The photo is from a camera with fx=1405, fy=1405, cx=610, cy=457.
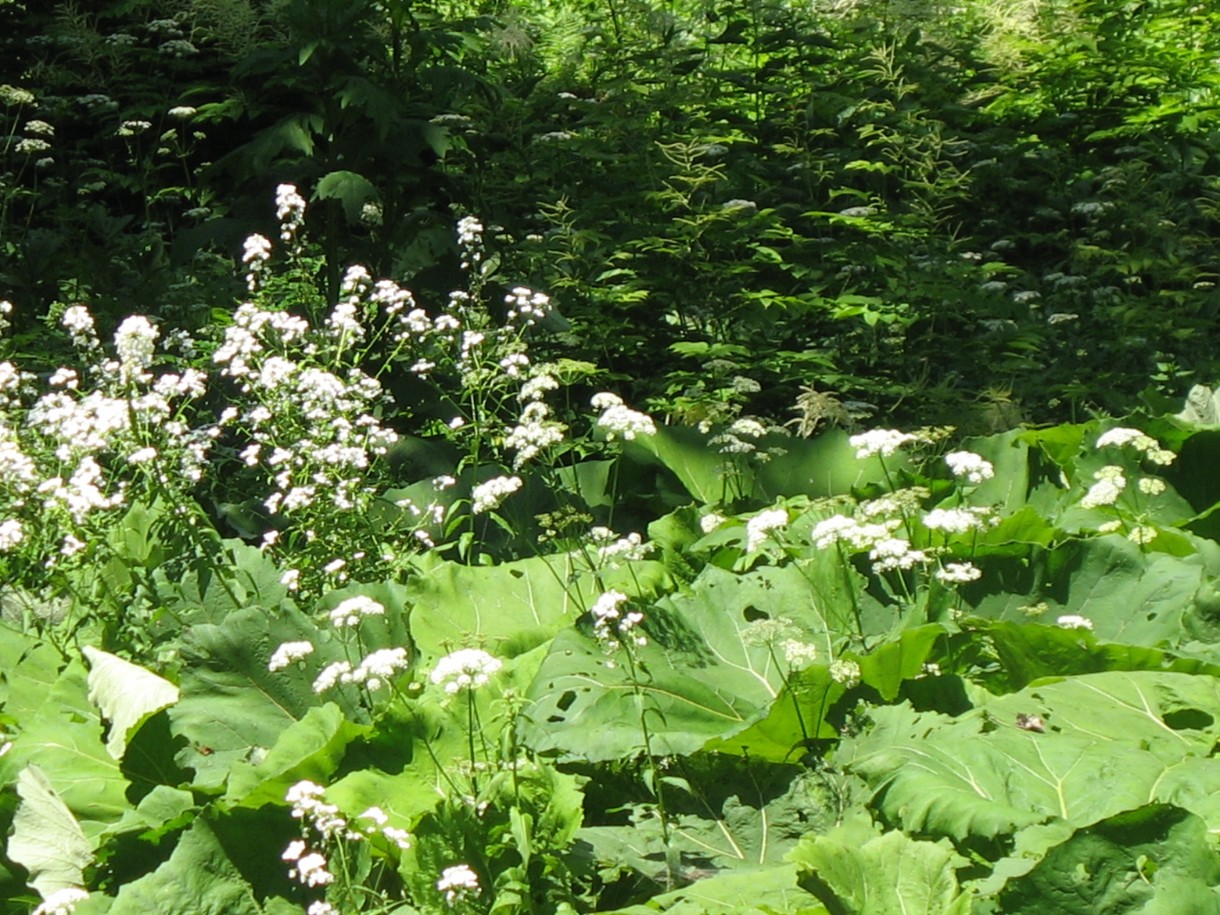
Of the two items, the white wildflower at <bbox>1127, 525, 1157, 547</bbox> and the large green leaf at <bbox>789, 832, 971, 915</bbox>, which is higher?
the white wildflower at <bbox>1127, 525, 1157, 547</bbox>

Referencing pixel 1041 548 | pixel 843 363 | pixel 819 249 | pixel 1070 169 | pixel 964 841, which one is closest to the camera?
pixel 964 841

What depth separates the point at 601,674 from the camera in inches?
99.8

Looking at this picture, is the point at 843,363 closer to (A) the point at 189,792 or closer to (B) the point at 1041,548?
(B) the point at 1041,548

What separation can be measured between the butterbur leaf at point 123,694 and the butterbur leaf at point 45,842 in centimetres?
24

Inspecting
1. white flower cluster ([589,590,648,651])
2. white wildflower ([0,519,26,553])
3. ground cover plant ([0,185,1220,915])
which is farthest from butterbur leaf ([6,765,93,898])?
white flower cluster ([589,590,648,651])

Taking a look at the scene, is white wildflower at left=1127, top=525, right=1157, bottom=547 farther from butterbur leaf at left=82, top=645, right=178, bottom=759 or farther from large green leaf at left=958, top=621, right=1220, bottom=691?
butterbur leaf at left=82, top=645, right=178, bottom=759

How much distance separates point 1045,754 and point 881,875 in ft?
1.17

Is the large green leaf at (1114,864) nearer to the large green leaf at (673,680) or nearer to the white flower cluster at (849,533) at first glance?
the large green leaf at (673,680)

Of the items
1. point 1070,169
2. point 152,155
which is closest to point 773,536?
point 152,155

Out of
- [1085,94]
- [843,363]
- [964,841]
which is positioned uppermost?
[1085,94]

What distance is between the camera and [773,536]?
2.84 metres

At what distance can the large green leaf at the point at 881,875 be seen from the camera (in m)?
1.85

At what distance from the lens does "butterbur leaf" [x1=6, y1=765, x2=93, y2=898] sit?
7.57 ft

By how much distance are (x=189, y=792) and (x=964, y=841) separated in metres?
1.32
